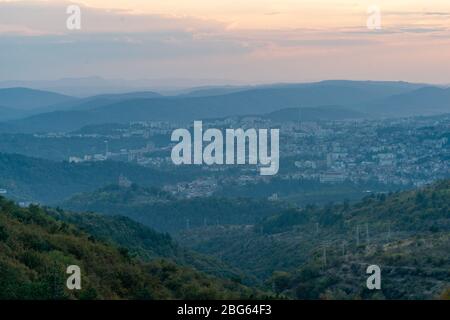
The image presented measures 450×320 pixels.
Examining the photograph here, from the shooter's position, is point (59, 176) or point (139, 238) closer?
point (139, 238)

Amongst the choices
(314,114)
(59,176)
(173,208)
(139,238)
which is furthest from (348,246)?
(314,114)

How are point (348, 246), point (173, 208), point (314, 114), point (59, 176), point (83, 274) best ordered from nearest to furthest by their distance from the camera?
point (83, 274) → point (348, 246) → point (173, 208) → point (59, 176) → point (314, 114)

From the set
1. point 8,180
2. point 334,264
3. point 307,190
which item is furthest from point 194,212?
point 334,264

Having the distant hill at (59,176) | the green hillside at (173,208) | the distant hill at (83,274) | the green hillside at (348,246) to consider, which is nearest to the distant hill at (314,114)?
the distant hill at (59,176)

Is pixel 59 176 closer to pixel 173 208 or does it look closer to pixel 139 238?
pixel 173 208

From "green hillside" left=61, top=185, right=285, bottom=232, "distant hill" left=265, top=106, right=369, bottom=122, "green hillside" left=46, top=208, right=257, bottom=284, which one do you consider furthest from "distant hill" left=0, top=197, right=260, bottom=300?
"distant hill" left=265, top=106, right=369, bottom=122

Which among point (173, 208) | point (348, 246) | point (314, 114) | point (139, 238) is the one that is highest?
point (314, 114)
